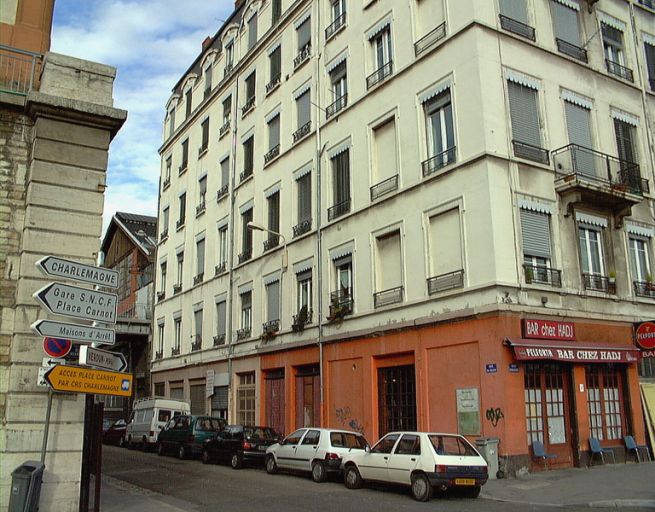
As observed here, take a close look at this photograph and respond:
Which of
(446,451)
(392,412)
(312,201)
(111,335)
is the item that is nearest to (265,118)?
(312,201)

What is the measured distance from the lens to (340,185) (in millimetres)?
24844

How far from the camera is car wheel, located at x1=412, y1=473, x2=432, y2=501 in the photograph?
43.9 feet

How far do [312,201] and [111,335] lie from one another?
57.2ft

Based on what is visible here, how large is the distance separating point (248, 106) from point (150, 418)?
15716 millimetres

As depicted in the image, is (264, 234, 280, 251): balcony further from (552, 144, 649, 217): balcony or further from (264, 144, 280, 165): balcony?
(552, 144, 649, 217): balcony

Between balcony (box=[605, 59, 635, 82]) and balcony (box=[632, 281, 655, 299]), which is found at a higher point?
balcony (box=[605, 59, 635, 82])

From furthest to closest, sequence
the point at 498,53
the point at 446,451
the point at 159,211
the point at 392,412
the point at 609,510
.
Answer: the point at 159,211, the point at 392,412, the point at 498,53, the point at 446,451, the point at 609,510

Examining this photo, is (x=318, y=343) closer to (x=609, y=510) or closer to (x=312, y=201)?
(x=312, y=201)

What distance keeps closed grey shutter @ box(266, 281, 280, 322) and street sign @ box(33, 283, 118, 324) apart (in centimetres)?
1843

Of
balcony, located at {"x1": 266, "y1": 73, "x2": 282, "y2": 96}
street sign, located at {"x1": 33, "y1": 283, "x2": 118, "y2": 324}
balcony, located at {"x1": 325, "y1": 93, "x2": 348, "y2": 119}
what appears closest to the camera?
street sign, located at {"x1": 33, "y1": 283, "x2": 118, "y2": 324}

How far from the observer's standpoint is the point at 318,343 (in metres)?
24.3

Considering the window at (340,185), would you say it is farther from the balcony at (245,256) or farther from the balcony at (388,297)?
the balcony at (245,256)

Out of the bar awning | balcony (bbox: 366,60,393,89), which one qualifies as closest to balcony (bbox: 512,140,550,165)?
the bar awning

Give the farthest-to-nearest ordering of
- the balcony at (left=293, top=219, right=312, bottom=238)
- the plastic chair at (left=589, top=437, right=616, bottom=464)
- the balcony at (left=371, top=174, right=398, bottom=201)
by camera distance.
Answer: the balcony at (left=293, top=219, right=312, bottom=238), the balcony at (left=371, top=174, right=398, bottom=201), the plastic chair at (left=589, top=437, right=616, bottom=464)
